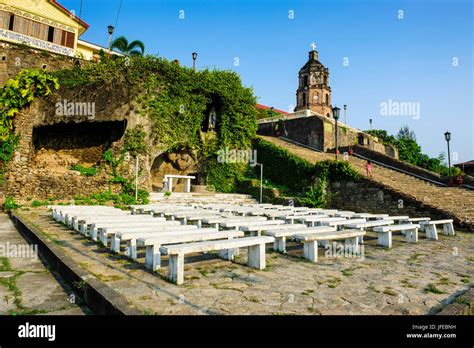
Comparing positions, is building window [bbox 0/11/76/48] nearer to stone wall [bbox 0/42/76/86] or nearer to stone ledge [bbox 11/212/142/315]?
stone wall [bbox 0/42/76/86]

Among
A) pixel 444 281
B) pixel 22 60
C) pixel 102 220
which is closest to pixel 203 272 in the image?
pixel 102 220

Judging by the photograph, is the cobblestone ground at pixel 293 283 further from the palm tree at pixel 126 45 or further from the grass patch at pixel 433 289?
the palm tree at pixel 126 45

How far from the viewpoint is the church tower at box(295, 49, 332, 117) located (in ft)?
172

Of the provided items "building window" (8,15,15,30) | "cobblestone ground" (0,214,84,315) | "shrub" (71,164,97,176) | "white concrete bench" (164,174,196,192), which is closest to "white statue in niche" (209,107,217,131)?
"white concrete bench" (164,174,196,192)

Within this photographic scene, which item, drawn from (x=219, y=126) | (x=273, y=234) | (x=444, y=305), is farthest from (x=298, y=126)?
(x=444, y=305)

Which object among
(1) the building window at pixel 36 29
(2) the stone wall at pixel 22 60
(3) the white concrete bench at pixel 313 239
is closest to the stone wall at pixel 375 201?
(3) the white concrete bench at pixel 313 239

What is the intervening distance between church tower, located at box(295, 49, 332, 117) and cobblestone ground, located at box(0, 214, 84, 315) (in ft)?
168

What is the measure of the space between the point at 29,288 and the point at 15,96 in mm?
14101

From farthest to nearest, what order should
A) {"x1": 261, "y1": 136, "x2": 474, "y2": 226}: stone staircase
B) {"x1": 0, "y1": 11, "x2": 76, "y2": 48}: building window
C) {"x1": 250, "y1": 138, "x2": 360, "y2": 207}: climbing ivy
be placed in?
1. {"x1": 0, "y1": 11, "x2": 76, "y2": 48}: building window
2. {"x1": 250, "y1": 138, "x2": 360, "y2": 207}: climbing ivy
3. {"x1": 261, "y1": 136, "x2": 474, "y2": 226}: stone staircase

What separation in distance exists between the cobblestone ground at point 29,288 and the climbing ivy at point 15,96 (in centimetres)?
1029

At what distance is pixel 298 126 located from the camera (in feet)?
93.7

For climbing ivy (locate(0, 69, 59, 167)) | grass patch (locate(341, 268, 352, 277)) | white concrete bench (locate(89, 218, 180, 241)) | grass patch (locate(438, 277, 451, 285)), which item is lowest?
grass patch (locate(438, 277, 451, 285))

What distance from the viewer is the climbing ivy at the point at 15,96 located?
13.4 meters
